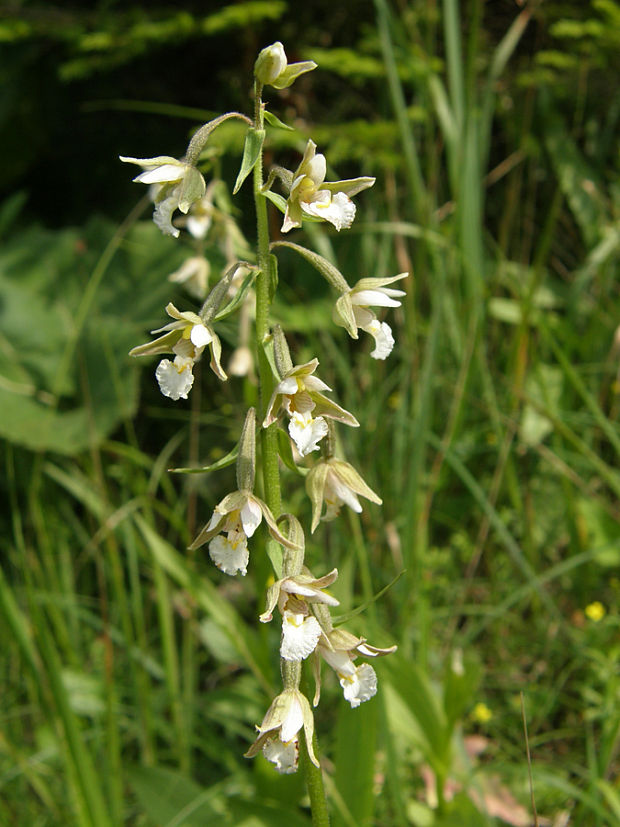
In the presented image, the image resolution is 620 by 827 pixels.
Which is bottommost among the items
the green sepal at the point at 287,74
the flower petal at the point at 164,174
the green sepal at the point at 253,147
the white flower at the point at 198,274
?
the white flower at the point at 198,274

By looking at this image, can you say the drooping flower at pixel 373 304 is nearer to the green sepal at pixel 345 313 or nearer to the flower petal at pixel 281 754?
the green sepal at pixel 345 313

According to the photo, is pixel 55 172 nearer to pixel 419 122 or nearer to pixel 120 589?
pixel 419 122

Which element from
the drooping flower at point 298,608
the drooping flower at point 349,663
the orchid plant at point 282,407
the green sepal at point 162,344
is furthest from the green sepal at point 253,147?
the drooping flower at point 349,663

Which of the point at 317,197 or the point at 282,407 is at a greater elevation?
the point at 317,197

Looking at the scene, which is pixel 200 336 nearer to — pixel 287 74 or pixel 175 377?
pixel 175 377

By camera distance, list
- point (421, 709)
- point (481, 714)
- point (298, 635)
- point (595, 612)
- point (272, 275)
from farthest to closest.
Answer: point (595, 612)
point (481, 714)
point (421, 709)
point (272, 275)
point (298, 635)

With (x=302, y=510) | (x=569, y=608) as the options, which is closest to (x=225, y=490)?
(x=302, y=510)

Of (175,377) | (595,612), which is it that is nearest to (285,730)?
(175,377)
